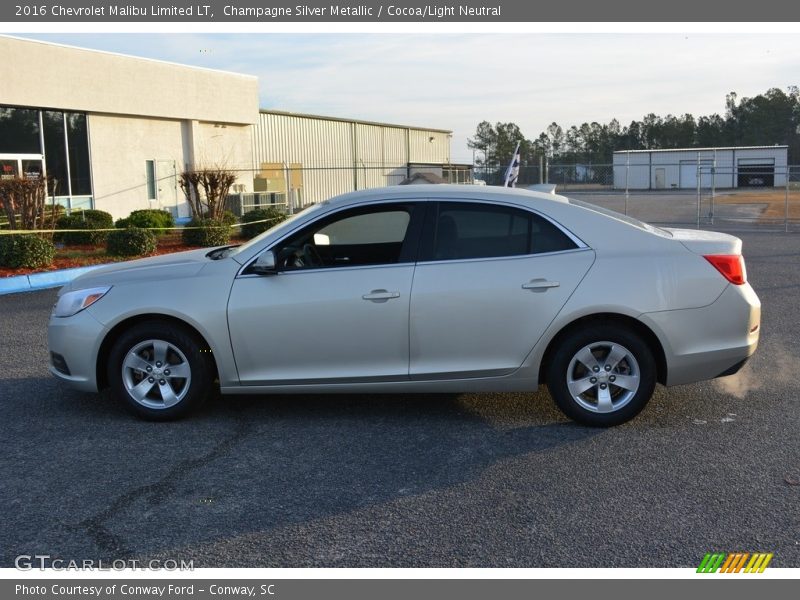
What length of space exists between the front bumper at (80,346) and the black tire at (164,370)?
0.43ft

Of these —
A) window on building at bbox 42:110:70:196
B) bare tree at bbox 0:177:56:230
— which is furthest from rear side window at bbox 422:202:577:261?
window on building at bbox 42:110:70:196

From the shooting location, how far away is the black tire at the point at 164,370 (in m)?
5.76

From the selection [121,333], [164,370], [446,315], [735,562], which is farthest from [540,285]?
[121,333]

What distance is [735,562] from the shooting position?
3.75 meters

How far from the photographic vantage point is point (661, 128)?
101 metres

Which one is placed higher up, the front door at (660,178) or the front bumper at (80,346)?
the front door at (660,178)

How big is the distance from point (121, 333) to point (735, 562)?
4204 millimetres

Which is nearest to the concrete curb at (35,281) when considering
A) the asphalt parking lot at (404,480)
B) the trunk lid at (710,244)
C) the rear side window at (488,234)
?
the asphalt parking lot at (404,480)

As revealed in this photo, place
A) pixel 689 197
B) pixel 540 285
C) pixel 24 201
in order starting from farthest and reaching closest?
1. pixel 689 197
2. pixel 24 201
3. pixel 540 285

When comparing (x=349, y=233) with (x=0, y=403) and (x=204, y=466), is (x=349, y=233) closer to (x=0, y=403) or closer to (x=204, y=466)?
(x=0, y=403)

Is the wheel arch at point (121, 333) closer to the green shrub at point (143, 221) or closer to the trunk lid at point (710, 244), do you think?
the trunk lid at point (710, 244)

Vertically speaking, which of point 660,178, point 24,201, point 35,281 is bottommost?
point 35,281

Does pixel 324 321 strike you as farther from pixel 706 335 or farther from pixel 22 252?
pixel 22 252

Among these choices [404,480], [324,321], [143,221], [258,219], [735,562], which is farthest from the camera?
[258,219]
